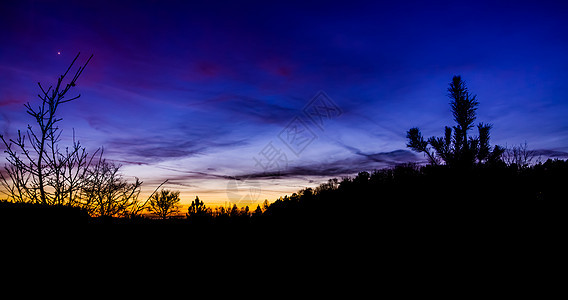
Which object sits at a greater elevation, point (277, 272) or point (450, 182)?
point (450, 182)

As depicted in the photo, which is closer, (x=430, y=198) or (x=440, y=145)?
(x=430, y=198)

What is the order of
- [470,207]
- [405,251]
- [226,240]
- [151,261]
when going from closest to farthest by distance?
[151,261] → [405,251] → [470,207] → [226,240]

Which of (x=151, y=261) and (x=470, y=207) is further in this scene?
(x=470, y=207)

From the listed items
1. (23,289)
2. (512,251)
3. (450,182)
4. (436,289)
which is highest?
(450,182)

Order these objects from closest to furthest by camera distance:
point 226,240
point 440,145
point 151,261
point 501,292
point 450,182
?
1. point 501,292
2. point 151,261
3. point 226,240
4. point 450,182
5. point 440,145

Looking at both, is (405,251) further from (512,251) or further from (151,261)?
(151,261)

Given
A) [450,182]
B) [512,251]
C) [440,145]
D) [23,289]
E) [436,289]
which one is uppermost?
[440,145]

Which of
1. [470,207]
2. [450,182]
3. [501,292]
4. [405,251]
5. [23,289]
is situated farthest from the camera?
[450,182]

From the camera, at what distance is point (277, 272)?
4.40 metres

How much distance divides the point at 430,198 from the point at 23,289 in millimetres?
7364

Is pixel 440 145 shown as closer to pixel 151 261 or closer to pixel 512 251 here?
pixel 512 251

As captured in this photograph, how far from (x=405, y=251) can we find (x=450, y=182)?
3.42m

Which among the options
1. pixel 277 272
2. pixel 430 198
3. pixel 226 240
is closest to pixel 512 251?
pixel 430 198

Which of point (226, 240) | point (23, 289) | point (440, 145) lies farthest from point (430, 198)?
point (440, 145)
